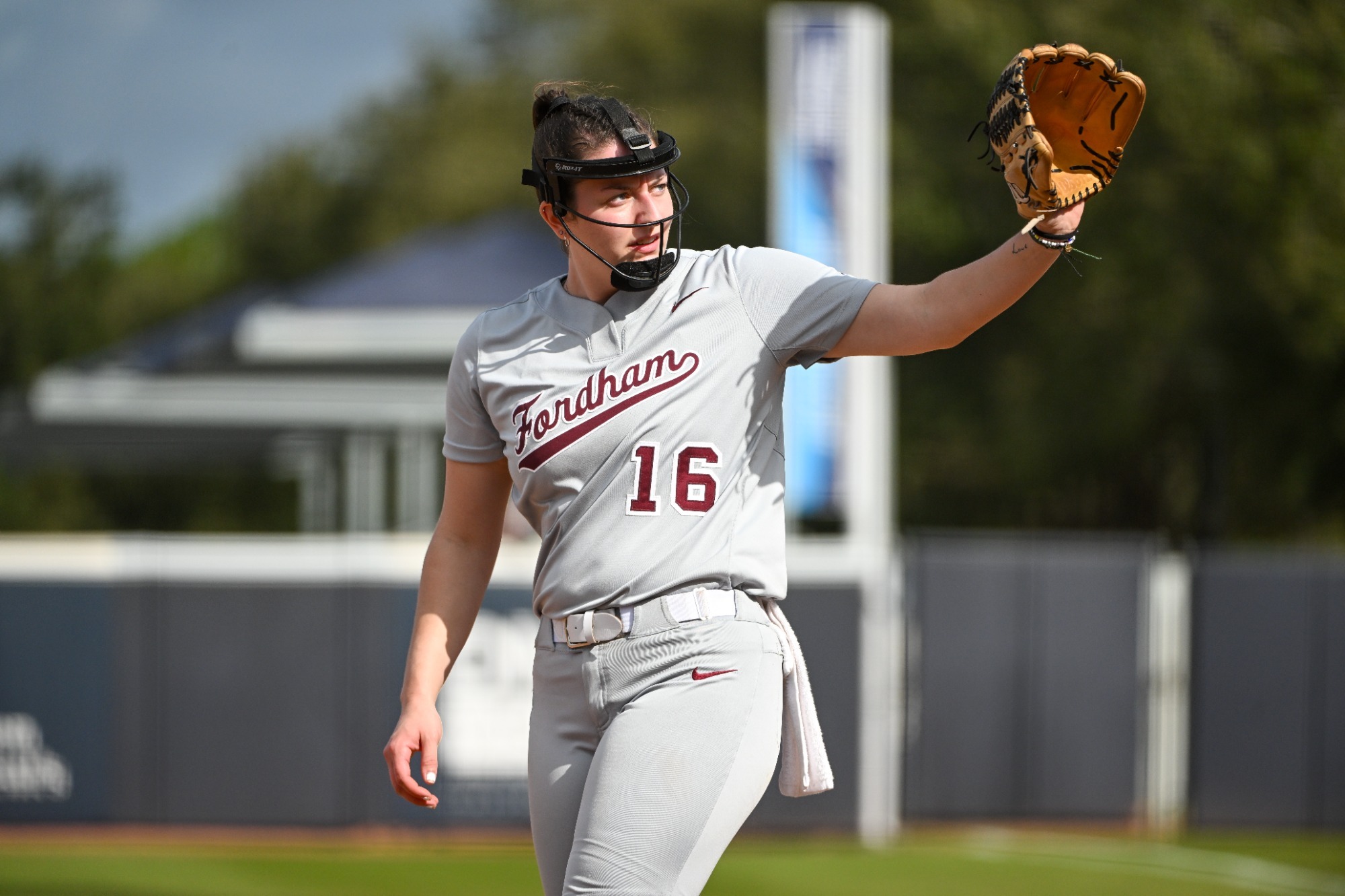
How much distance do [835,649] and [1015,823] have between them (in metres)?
1.54

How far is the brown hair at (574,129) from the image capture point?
240cm

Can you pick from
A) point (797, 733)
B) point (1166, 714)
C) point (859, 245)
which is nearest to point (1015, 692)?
point (1166, 714)

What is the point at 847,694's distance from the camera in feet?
27.8

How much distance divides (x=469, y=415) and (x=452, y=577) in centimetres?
30

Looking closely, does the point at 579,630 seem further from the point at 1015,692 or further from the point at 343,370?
the point at 343,370

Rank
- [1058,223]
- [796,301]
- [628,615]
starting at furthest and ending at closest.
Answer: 1. [796,301]
2. [628,615]
3. [1058,223]

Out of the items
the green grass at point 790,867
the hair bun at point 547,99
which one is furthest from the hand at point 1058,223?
the green grass at point 790,867

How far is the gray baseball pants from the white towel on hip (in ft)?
0.13

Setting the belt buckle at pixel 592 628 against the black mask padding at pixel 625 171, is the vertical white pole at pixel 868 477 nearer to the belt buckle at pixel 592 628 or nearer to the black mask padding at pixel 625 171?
the black mask padding at pixel 625 171

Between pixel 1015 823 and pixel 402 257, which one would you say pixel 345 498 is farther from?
pixel 1015 823

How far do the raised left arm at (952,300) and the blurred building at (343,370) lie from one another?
9566 millimetres

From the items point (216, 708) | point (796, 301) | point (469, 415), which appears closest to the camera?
point (796, 301)

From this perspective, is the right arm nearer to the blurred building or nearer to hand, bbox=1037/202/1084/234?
hand, bbox=1037/202/1084/234

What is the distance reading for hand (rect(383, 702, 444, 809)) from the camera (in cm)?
239
